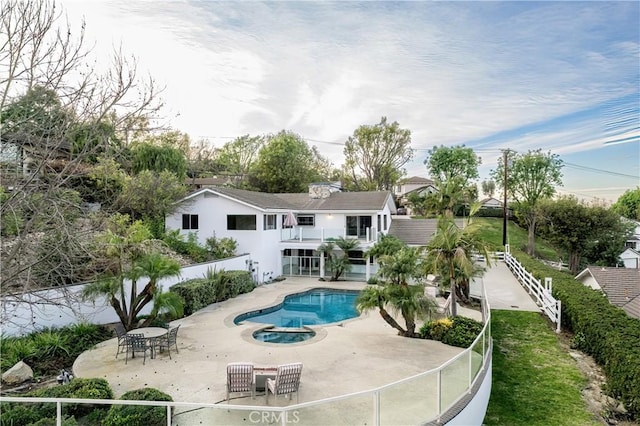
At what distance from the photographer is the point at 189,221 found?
83.0 ft

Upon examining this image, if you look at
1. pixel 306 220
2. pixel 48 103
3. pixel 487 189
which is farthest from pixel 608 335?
pixel 487 189

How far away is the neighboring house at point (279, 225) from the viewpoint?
23891 mm

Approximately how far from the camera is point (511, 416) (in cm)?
921

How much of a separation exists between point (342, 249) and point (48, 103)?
64.2 ft

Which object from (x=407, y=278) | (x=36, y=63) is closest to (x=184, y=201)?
(x=407, y=278)

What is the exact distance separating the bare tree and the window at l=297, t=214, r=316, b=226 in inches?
809

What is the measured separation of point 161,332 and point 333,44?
13771 mm

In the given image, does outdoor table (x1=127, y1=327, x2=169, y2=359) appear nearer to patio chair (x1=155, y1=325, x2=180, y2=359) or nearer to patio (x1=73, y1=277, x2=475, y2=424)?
patio chair (x1=155, y1=325, x2=180, y2=359)

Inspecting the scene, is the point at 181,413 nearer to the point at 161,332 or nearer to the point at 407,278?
the point at 161,332

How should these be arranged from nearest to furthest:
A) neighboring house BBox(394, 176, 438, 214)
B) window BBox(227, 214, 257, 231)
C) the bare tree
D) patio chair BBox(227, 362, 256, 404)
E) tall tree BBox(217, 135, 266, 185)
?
the bare tree → patio chair BBox(227, 362, 256, 404) → window BBox(227, 214, 257, 231) → neighboring house BBox(394, 176, 438, 214) → tall tree BBox(217, 135, 266, 185)

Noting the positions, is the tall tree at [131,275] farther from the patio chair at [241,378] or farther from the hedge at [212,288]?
the patio chair at [241,378]

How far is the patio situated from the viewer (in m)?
8.84

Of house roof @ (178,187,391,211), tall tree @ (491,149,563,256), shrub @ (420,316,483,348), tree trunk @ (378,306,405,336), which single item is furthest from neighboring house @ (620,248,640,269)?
Answer: tree trunk @ (378,306,405,336)

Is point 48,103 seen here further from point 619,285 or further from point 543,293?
point 619,285
